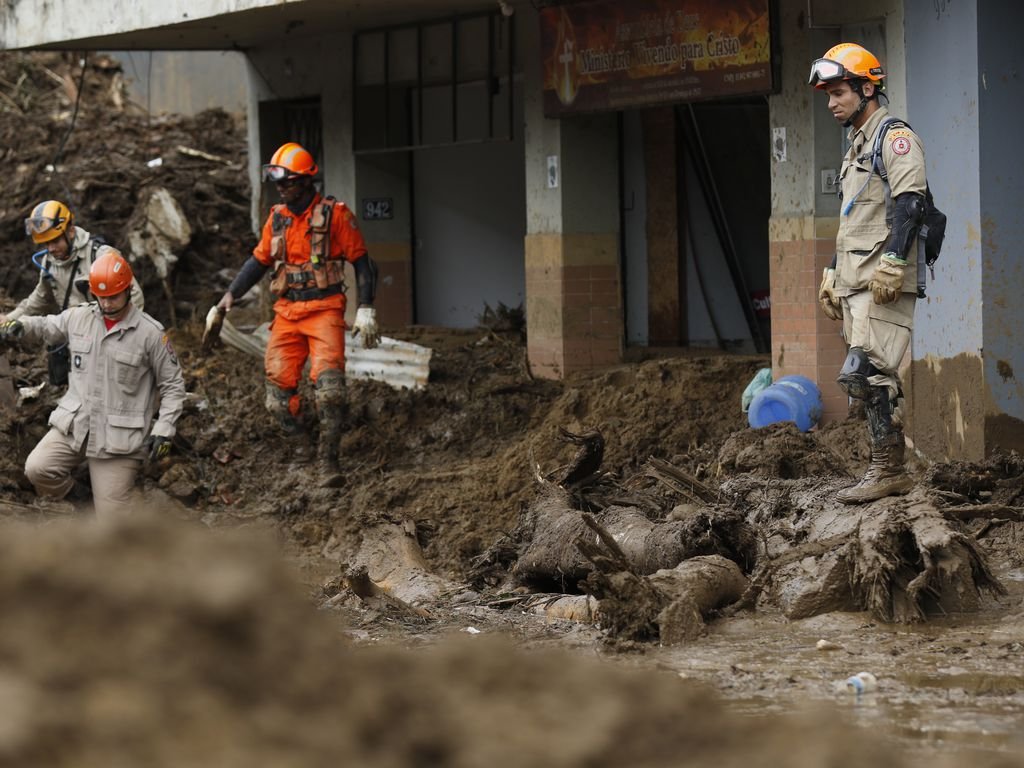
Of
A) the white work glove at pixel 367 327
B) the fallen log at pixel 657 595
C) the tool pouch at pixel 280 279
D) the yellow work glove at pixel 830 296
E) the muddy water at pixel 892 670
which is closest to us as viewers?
the muddy water at pixel 892 670

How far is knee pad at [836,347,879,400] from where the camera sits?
687 cm

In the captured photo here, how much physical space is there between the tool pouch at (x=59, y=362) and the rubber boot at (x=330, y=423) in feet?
6.03

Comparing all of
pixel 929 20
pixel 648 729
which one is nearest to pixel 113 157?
pixel 929 20

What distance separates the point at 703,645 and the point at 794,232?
15.9ft

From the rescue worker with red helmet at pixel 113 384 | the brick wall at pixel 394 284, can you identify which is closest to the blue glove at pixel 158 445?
the rescue worker with red helmet at pixel 113 384

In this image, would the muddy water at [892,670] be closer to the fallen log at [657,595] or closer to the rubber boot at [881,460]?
the fallen log at [657,595]

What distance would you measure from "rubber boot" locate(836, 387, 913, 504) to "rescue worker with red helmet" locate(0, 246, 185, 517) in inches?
151

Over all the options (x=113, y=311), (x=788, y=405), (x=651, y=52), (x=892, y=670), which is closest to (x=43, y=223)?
(x=113, y=311)

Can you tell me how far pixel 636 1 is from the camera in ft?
36.2

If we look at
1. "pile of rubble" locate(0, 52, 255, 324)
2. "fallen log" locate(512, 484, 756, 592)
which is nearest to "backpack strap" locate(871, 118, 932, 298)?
"fallen log" locate(512, 484, 756, 592)

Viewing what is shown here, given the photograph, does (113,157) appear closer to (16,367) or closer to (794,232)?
(16,367)

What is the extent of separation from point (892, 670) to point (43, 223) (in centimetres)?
656

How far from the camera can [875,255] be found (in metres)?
6.94

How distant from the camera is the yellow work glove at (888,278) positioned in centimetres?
670
